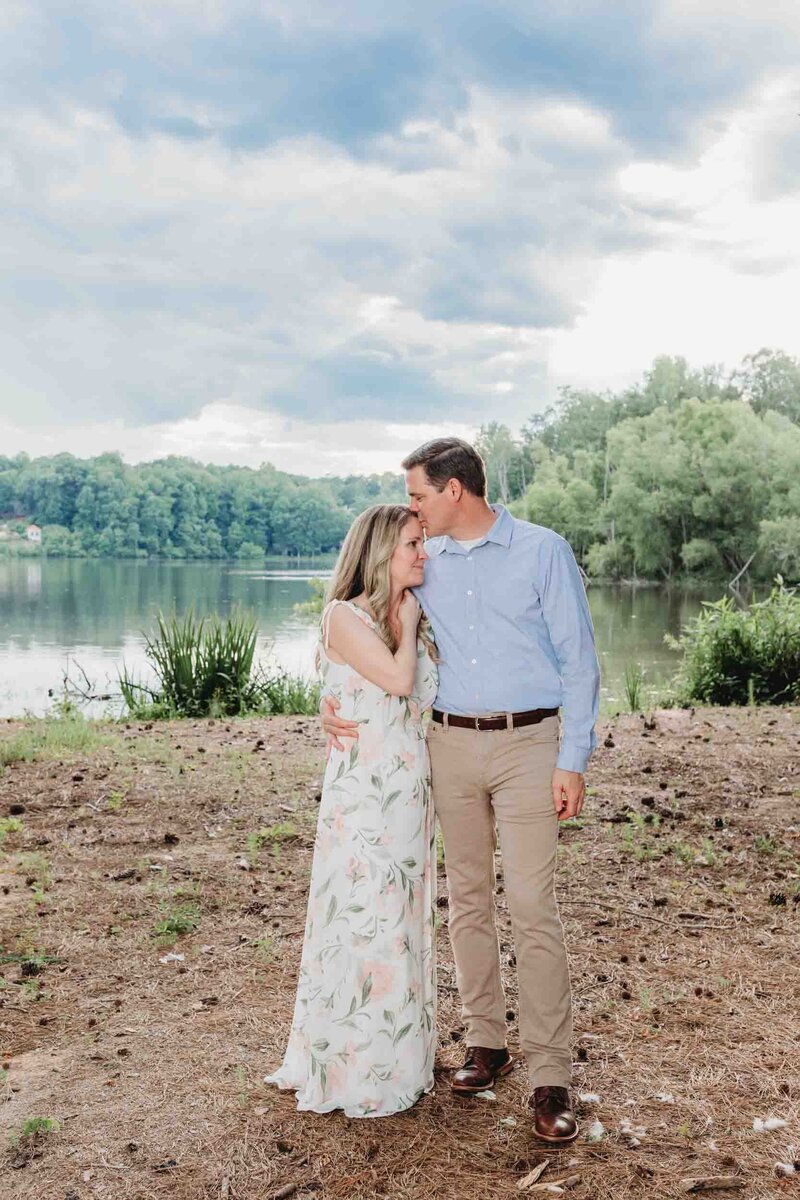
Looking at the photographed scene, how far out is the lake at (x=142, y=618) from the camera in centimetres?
2075

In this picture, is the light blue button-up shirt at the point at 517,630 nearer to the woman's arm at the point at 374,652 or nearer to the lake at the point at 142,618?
the woman's arm at the point at 374,652

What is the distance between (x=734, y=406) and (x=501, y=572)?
53471mm

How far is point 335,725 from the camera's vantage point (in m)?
3.30

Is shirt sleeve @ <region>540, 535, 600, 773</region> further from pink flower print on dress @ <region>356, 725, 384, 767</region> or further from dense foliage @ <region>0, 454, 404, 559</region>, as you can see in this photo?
dense foliage @ <region>0, 454, 404, 559</region>

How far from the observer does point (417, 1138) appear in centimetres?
317

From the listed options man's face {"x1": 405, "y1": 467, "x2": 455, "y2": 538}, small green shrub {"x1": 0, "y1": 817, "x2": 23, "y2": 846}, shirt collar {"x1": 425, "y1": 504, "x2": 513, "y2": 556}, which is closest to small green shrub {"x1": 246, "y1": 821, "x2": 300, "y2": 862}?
small green shrub {"x1": 0, "y1": 817, "x2": 23, "y2": 846}

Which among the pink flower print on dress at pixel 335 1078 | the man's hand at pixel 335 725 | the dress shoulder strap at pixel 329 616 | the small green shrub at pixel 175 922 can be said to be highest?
the dress shoulder strap at pixel 329 616

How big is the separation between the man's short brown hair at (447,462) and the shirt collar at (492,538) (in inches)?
4.5

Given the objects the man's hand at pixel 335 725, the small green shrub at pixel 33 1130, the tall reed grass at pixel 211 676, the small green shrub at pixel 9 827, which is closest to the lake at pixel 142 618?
the tall reed grass at pixel 211 676

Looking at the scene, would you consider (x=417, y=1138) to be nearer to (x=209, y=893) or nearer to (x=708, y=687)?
(x=209, y=893)

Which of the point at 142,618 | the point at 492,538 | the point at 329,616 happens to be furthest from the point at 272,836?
the point at 142,618

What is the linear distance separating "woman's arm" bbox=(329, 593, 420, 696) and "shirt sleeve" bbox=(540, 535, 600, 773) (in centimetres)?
42

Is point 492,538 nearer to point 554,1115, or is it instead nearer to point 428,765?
point 428,765

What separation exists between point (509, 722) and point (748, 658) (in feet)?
30.6
